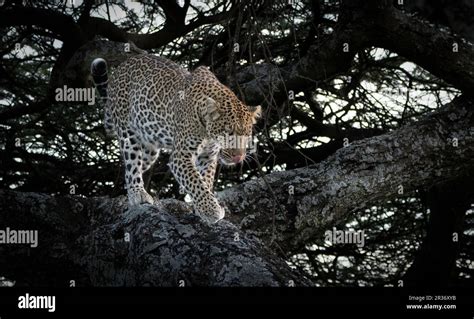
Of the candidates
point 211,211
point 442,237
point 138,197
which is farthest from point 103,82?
point 442,237

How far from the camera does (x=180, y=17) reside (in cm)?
661

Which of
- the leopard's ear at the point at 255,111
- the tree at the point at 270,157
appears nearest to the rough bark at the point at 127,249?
the tree at the point at 270,157

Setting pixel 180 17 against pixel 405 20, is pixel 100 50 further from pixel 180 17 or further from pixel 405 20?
pixel 405 20

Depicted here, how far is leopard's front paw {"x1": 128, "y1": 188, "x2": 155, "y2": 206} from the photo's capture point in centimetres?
484

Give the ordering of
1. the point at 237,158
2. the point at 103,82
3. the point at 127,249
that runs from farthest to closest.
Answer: the point at 103,82
the point at 237,158
the point at 127,249

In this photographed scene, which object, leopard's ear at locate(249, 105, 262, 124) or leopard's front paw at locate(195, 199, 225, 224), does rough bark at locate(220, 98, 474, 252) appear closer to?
leopard's front paw at locate(195, 199, 225, 224)

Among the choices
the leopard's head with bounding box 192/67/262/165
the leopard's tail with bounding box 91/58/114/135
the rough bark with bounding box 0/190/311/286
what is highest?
the leopard's tail with bounding box 91/58/114/135

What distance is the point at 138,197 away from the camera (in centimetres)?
490

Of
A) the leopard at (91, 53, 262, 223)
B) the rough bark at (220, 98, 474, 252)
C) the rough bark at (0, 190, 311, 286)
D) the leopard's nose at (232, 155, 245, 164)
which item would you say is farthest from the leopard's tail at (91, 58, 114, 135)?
the leopard's nose at (232, 155, 245, 164)

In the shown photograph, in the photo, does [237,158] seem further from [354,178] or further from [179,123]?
[354,178]

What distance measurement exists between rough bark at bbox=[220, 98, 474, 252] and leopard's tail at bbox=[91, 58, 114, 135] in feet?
4.03

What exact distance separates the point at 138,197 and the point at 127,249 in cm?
84

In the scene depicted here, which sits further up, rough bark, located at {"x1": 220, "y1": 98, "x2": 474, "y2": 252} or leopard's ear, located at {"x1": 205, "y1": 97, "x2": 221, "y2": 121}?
leopard's ear, located at {"x1": 205, "y1": 97, "x2": 221, "y2": 121}

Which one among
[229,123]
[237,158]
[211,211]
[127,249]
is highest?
[229,123]
